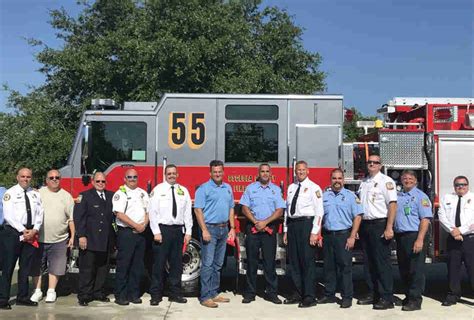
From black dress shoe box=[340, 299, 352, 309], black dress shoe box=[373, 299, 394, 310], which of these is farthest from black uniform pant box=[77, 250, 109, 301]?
black dress shoe box=[373, 299, 394, 310]

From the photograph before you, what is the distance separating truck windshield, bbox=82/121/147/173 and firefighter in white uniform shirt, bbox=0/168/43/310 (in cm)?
100

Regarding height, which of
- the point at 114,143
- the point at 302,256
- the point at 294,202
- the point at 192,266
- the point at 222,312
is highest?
the point at 114,143

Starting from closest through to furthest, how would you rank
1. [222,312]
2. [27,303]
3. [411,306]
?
1. [222,312]
2. [411,306]
3. [27,303]

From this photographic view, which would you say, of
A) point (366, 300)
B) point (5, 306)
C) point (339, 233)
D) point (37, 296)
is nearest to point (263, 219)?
point (339, 233)

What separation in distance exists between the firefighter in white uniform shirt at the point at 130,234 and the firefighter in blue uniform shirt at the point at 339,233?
257cm

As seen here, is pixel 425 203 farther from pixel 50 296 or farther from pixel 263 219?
pixel 50 296

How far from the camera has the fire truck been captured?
26.7ft

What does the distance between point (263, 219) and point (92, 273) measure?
2.53 metres

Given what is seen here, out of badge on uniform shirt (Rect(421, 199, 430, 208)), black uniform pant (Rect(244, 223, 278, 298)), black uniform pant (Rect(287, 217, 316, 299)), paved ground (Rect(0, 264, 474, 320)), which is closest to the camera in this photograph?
paved ground (Rect(0, 264, 474, 320))

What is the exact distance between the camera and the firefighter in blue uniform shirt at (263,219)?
7.61 meters

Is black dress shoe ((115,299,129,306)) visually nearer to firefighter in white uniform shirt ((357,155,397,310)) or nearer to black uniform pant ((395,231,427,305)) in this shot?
firefighter in white uniform shirt ((357,155,397,310))

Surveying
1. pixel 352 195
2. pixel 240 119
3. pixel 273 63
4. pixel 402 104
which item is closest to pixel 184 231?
pixel 240 119

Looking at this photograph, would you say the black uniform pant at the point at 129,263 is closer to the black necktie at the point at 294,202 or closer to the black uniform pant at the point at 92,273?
the black uniform pant at the point at 92,273

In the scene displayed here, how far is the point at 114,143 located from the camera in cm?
822
